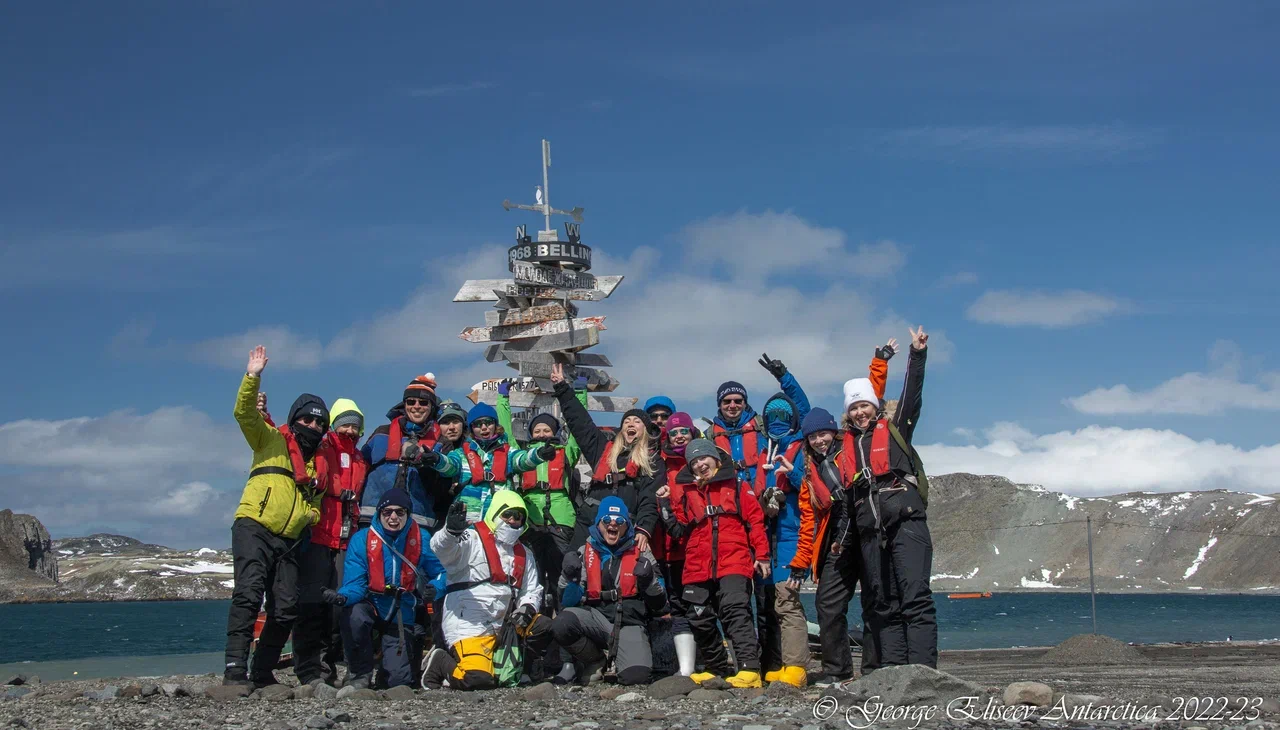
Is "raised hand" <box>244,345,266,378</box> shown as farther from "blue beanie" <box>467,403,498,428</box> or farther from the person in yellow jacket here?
"blue beanie" <box>467,403,498,428</box>

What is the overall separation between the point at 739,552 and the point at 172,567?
606 ft

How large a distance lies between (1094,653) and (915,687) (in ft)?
23.0

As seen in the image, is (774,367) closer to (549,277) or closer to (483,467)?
(483,467)

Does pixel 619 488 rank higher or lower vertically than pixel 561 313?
lower

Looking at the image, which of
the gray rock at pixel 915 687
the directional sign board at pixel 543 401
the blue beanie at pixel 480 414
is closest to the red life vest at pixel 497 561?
the blue beanie at pixel 480 414

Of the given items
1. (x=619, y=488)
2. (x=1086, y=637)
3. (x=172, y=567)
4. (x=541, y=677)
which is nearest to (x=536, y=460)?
Answer: (x=619, y=488)

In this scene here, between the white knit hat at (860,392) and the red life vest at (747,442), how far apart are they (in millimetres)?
1601

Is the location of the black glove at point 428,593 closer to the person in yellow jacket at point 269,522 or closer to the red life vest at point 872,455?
the person in yellow jacket at point 269,522

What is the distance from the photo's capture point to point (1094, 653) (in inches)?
487

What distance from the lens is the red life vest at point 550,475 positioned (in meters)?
9.50

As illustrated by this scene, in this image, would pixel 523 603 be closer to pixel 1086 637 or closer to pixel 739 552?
pixel 739 552

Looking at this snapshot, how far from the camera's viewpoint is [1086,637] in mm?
12836

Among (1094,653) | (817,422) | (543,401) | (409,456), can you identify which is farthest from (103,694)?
(1094,653)

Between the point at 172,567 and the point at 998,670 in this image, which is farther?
the point at 172,567
